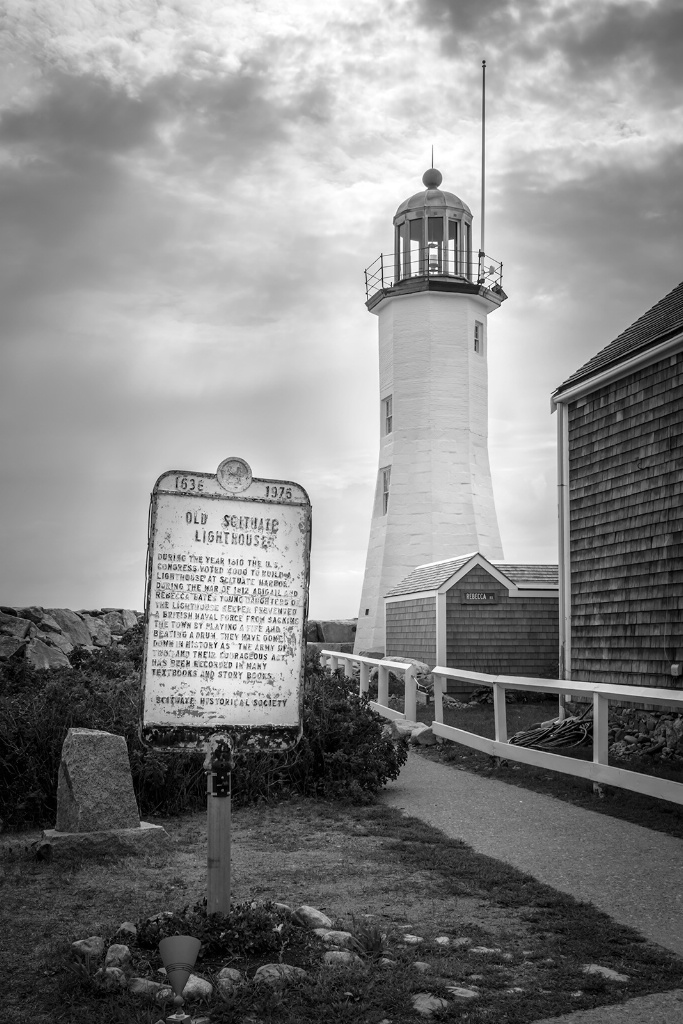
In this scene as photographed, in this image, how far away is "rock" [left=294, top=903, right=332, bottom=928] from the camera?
17.8 ft

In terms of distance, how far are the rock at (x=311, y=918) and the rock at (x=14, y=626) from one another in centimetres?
1824

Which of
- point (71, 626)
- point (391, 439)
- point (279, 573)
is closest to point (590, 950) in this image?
point (279, 573)

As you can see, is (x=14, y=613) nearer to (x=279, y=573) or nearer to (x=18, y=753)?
→ (x=18, y=753)

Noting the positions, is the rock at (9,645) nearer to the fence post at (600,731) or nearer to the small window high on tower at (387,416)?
the fence post at (600,731)

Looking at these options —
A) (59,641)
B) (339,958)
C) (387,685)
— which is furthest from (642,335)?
(59,641)

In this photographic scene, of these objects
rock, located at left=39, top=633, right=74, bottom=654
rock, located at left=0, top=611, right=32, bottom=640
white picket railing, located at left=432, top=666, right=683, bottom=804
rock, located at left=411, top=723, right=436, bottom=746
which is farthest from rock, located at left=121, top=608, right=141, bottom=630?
white picket railing, located at left=432, top=666, right=683, bottom=804

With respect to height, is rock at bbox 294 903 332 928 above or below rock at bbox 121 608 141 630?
below

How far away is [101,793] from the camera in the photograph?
777 centimetres

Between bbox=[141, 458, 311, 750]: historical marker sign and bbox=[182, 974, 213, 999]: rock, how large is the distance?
1420 millimetres

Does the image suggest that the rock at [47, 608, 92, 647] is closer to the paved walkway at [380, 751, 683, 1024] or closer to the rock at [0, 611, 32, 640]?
the rock at [0, 611, 32, 640]

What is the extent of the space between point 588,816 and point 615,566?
611 centimetres

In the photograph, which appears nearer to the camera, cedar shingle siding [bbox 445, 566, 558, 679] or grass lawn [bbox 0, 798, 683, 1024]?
grass lawn [bbox 0, 798, 683, 1024]

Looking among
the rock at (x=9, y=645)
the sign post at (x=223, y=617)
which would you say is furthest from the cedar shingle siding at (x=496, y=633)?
the sign post at (x=223, y=617)

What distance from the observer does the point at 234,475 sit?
19.7 ft
